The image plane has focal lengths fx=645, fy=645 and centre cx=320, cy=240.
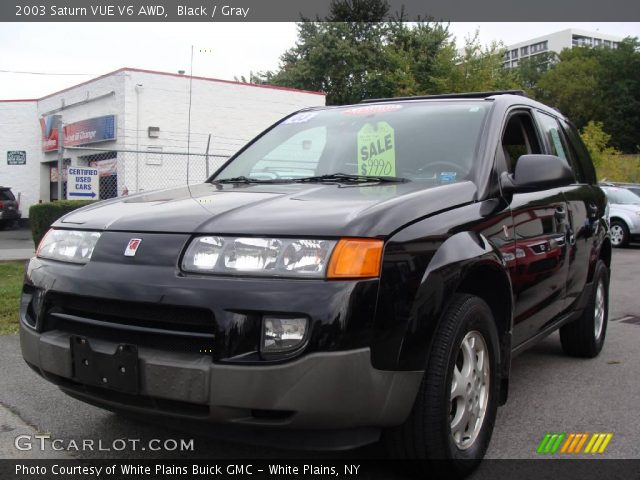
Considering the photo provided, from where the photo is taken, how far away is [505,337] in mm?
3076

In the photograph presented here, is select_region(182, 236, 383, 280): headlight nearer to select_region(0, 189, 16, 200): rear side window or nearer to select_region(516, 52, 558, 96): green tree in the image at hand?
select_region(0, 189, 16, 200): rear side window

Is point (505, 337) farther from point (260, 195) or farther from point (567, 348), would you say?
point (567, 348)

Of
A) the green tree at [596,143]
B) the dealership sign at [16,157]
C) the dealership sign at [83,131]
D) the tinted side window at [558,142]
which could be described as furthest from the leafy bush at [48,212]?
the green tree at [596,143]

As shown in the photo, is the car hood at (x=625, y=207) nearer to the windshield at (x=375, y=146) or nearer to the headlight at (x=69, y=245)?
the windshield at (x=375, y=146)

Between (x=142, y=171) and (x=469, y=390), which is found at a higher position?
(x=142, y=171)

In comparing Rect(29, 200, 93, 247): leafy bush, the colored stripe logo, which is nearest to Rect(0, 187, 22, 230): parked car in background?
Rect(29, 200, 93, 247): leafy bush

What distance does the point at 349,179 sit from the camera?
3.21m

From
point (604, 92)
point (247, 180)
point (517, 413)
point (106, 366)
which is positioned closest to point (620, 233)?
point (517, 413)

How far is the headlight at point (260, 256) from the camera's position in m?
2.25

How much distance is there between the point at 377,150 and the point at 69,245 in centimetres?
163

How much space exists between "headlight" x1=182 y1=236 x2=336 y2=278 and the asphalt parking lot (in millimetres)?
652

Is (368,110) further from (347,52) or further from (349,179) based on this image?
(347,52)

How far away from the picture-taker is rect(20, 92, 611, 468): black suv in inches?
86.1

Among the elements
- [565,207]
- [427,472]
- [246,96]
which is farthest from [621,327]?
[246,96]
